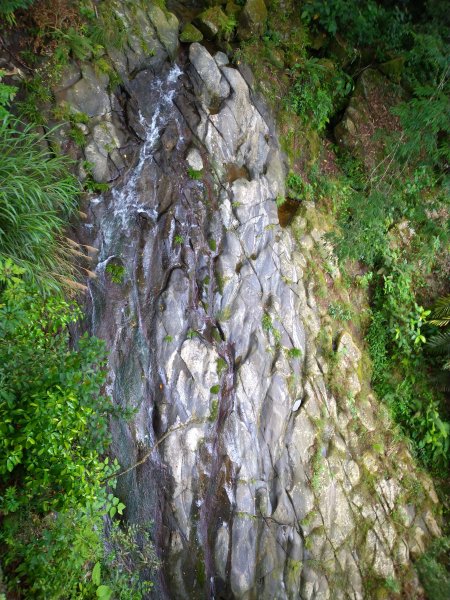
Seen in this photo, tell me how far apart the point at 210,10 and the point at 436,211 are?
208 inches

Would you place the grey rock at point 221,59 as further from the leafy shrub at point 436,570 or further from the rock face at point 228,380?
the leafy shrub at point 436,570

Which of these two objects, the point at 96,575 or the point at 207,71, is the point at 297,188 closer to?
the point at 207,71

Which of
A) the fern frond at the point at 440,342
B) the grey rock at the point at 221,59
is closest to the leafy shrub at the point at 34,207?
the grey rock at the point at 221,59

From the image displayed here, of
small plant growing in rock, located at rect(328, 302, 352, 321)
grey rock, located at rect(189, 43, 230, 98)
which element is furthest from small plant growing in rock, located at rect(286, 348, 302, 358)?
grey rock, located at rect(189, 43, 230, 98)

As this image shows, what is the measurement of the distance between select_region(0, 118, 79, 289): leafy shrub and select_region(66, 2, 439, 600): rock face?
21.2 inches

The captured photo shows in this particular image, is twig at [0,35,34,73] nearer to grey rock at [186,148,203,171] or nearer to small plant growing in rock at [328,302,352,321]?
grey rock at [186,148,203,171]

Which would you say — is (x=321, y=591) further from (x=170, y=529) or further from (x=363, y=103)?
(x=363, y=103)

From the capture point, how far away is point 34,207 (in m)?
5.00

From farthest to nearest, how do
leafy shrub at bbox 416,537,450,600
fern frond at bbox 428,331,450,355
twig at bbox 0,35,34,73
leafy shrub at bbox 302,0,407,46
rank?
leafy shrub at bbox 302,0,407,46 < fern frond at bbox 428,331,450,355 < leafy shrub at bbox 416,537,450,600 < twig at bbox 0,35,34,73

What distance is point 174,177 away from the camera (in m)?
6.55

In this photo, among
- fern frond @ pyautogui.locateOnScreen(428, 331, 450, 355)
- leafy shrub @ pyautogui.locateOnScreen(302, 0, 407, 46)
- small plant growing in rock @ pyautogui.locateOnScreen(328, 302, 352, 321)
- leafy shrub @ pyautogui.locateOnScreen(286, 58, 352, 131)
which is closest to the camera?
small plant growing in rock @ pyautogui.locateOnScreen(328, 302, 352, 321)

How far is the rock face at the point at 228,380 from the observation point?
223 inches

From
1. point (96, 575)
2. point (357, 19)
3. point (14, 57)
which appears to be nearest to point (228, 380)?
point (96, 575)

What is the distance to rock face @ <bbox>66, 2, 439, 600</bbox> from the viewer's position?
18.6 feet
